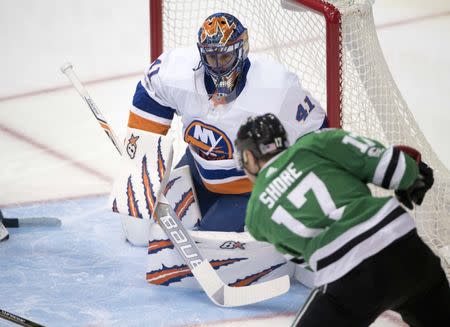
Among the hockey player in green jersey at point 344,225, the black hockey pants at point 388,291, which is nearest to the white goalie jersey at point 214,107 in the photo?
the hockey player in green jersey at point 344,225

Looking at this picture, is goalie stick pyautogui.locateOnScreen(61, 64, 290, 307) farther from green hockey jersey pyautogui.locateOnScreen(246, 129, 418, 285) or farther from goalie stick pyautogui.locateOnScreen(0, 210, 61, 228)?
green hockey jersey pyautogui.locateOnScreen(246, 129, 418, 285)

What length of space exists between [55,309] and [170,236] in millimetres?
440

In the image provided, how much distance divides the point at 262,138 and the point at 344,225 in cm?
28

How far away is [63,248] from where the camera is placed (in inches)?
150

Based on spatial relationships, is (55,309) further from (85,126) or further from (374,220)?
(85,126)

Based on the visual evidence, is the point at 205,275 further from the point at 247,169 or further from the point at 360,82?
the point at 247,169

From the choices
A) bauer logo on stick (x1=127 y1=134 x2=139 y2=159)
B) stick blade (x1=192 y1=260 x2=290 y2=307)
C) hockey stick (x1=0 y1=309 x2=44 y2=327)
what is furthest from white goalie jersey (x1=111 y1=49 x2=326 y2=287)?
hockey stick (x1=0 y1=309 x2=44 y2=327)

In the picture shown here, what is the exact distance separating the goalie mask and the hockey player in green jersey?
0.88 meters

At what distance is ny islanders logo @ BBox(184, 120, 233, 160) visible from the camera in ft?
11.0

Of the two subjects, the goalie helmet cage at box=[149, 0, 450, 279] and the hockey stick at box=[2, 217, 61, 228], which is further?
the hockey stick at box=[2, 217, 61, 228]

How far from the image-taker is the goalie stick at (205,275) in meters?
3.28

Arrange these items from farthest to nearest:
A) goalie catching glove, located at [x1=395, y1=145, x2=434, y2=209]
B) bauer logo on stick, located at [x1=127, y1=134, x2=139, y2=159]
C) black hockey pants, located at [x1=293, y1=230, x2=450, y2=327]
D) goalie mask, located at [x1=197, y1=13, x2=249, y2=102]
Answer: bauer logo on stick, located at [x1=127, y1=134, x2=139, y2=159] → goalie mask, located at [x1=197, y1=13, x2=249, y2=102] → goalie catching glove, located at [x1=395, y1=145, x2=434, y2=209] → black hockey pants, located at [x1=293, y1=230, x2=450, y2=327]

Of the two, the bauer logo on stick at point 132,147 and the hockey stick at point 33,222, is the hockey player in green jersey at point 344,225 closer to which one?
the bauer logo on stick at point 132,147

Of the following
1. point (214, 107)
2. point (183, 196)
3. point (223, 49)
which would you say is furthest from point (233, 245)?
point (223, 49)
